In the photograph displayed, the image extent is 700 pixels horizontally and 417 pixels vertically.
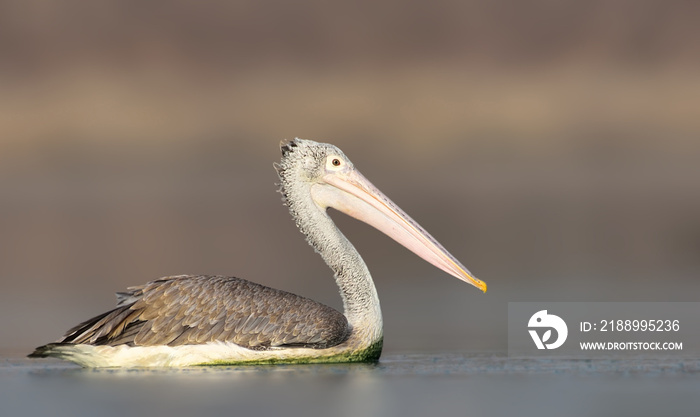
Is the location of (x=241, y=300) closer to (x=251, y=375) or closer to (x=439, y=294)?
(x=251, y=375)

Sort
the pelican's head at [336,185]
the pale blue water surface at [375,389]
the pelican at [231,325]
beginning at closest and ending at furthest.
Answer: the pale blue water surface at [375,389] < the pelican at [231,325] < the pelican's head at [336,185]

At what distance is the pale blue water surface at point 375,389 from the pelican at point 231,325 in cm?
15

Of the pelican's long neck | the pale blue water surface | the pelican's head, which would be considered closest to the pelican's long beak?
the pelican's head

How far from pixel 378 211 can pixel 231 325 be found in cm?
150

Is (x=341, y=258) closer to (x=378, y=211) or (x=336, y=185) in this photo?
(x=378, y=211)

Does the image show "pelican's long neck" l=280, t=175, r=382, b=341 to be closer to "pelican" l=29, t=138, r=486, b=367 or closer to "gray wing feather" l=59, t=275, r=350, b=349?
"pelican" l=29, t=138, r=486, b=367

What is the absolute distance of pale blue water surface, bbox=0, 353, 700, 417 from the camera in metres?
9.35

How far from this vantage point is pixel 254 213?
31531 millimetres

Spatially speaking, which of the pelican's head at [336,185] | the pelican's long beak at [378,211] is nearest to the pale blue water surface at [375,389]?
the pelican's long beak at [378,211]

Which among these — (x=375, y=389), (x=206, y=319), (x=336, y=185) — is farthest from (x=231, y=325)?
(x=375, y=389)

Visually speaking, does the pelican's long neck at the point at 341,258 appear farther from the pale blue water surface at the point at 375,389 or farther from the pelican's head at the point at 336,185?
the pale blue water surface at the point at 375,389

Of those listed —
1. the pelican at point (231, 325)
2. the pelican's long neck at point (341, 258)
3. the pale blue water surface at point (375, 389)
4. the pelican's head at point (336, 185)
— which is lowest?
the pale blue water surface at point (375, 389)

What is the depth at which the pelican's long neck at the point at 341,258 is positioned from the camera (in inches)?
464

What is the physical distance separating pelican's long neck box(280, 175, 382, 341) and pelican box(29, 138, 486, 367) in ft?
Answer: 0.03
